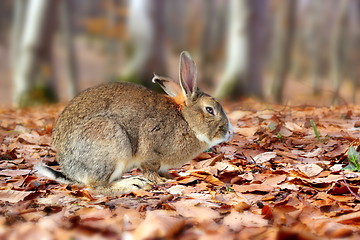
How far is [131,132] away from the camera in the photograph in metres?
4.11

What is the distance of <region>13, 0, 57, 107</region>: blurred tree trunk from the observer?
565 inches

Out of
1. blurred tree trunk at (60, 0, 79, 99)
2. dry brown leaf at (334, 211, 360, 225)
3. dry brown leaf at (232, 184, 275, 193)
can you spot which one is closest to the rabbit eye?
dry brown leaf at (232, 184, 275, 193)

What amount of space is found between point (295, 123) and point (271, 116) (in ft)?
1.67

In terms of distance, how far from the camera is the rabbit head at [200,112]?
4.38 meters

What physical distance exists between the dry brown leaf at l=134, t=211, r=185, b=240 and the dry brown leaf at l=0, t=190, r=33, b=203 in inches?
49.0

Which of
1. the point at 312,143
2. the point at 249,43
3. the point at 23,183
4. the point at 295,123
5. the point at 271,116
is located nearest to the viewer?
the point at 23,183

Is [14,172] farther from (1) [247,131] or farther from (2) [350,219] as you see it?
(2) [350,219]

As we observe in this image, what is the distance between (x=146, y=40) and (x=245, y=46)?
3055mm

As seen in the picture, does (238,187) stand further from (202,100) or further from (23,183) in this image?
(23,183)

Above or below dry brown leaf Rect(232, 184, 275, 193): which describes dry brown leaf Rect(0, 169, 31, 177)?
below

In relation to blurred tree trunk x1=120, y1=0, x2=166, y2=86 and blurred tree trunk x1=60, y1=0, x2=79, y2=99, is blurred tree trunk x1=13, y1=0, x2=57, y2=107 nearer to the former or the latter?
blurred tree trunk x1=120, y1=0, x2=166, y2=86

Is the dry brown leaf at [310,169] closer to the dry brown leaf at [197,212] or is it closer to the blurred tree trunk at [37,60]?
the dry brown leaf at [197,212]

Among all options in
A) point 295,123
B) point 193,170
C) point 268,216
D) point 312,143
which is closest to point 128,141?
point 193,170

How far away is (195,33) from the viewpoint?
37000 mm
